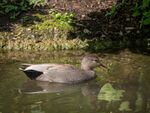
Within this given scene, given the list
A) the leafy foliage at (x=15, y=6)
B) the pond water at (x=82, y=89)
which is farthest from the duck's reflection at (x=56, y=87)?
the leafy foliage at (x=15, y=6)

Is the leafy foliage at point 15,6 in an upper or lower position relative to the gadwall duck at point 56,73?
upper

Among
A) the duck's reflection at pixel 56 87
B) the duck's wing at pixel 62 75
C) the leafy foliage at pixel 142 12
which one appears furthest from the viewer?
the leafy foliage at pixel 142 12

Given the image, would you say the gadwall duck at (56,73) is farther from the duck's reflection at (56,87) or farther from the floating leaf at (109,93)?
the floating leaf at (109,93)

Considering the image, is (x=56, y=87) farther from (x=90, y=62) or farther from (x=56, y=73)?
(x=90, y=62)

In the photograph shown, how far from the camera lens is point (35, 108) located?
8961 mm

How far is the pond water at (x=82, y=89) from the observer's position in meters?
8.99

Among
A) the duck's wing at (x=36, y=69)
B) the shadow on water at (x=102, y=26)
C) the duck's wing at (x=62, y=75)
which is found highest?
the shadow on water at (x=102, y=26)

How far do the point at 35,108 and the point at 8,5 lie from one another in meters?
6.09

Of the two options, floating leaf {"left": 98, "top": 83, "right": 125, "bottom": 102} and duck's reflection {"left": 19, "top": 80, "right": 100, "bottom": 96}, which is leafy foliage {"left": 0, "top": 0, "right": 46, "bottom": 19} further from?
floating leaf {"left": 98, "top": 83, "right": 125, "bottom": 102}

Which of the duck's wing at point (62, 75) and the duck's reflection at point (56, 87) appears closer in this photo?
the duck's reflection at point (56, 87)

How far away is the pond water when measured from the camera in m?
8.99

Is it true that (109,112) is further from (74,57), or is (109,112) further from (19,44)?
(19,44)

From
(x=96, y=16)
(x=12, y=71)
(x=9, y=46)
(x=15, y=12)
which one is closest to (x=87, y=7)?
(x=96, y=16)

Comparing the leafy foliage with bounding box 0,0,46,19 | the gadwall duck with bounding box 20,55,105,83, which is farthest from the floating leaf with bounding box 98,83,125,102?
the leafy foliage with bounding box 0,0,46,19
